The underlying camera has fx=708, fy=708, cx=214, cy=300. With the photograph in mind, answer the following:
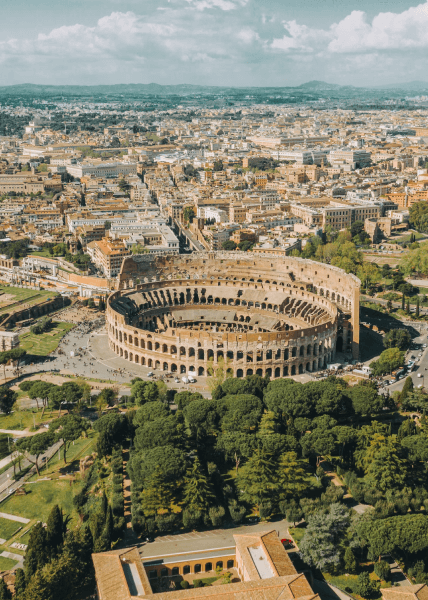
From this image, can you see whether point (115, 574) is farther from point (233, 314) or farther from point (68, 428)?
point (233, 314)

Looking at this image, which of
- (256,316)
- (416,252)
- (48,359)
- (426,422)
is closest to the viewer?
(426,422)

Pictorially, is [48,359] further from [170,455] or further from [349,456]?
[349,456]

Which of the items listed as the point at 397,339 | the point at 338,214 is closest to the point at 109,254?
the point at 338,214

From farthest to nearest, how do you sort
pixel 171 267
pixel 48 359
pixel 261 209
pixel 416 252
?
pixel 261 209
pixel 416 252
pixel 171 267
pixel 48 359

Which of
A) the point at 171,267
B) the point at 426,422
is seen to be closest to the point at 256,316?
the point at 171,267

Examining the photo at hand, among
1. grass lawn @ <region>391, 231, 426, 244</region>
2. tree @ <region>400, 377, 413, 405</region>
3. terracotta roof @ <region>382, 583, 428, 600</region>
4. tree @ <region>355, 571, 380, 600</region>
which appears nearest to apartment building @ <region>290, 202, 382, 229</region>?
grass lawn @ <region>391, 231, 426, 244</region>

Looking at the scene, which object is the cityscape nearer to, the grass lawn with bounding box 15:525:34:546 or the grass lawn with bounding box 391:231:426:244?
the grass lawn with bounding box 15:525:34:546

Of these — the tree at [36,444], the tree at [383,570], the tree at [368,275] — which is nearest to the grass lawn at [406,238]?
the tree at [368,275]
